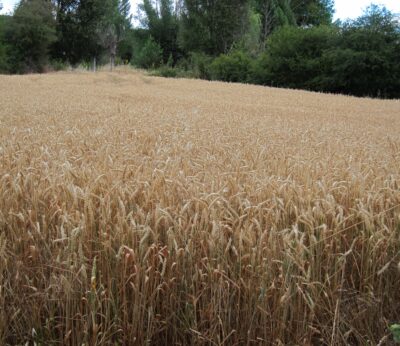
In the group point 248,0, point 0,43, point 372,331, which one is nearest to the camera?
point 372,331

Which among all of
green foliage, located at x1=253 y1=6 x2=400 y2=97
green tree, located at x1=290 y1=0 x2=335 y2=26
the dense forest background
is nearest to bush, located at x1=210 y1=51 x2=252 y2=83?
the dense forest background

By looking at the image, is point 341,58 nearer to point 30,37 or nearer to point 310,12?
point 30,37

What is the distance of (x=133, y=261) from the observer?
1877mm

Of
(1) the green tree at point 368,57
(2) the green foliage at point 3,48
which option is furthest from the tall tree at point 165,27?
(1) the green tree at point 368,57

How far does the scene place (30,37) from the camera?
34.6 m

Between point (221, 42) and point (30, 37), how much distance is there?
17673 mm

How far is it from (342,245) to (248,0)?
43791 mm

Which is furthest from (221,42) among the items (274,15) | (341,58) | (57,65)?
(341,58)

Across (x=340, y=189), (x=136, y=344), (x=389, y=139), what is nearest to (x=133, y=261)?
(x=136, y=344)

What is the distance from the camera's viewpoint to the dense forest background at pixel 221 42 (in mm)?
25844

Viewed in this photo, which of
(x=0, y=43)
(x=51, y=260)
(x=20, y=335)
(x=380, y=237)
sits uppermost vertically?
(x=0, y=43)

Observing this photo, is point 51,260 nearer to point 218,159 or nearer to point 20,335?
point 20,335

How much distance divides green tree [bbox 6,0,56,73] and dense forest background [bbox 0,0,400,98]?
8 cm

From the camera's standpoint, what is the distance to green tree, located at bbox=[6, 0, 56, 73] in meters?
34.3
